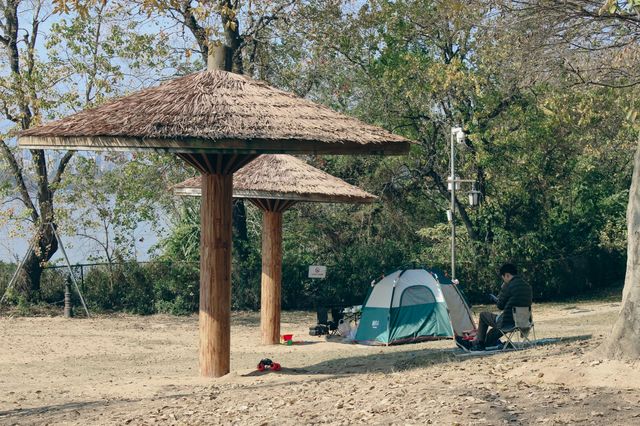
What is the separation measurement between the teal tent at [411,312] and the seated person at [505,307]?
335 cm

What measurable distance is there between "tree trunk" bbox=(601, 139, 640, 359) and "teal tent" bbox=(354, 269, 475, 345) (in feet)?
28.5

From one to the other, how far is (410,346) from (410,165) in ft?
42.0

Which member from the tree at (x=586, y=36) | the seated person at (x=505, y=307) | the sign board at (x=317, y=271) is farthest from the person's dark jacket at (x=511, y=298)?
the sign board at (x=317, y=271)

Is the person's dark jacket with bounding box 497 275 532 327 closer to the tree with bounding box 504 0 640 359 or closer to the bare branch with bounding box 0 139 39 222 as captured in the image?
the tree with bounding box 504 0 640 359

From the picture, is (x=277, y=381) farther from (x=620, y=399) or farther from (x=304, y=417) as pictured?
(x=620, y=399)

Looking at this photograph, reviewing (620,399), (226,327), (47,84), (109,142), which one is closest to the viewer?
(620,399)

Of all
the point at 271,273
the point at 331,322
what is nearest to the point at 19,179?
the point at 271,273

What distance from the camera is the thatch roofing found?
12.5 meters

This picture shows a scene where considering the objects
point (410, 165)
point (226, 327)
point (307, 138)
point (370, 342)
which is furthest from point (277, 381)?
point (410, 165)

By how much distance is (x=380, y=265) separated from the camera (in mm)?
29031

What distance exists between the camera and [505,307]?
50.3ft

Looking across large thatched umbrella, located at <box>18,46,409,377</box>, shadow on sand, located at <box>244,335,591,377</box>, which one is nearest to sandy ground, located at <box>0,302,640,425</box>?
shadow on sand, located at <box>244,335,591,377</box>

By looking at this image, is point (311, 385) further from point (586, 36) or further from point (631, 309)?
point (586, 36)

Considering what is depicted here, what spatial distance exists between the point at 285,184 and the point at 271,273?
1806 millimetres
